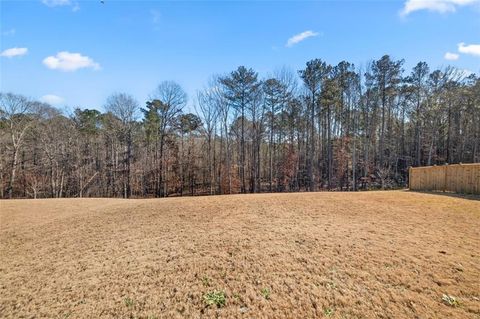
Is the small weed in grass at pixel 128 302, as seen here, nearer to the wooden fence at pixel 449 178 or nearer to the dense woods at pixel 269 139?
the wooden fence at pixel 449 178

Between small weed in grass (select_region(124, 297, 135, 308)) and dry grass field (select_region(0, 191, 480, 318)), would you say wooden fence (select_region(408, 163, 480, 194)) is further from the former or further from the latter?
small weed in grass (select_region(124, 297, 135, 308))

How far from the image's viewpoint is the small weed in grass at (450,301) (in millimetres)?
3829

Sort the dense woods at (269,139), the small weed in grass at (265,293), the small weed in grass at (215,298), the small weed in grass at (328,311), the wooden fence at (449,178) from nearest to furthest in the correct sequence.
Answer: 1. the small weed in grass at (328,311)
2. the small weed in grass at (215,298)
3. the small weed in grass at (265,293)
4. the wooden fence at (449,178)
5. the dense woods at (269,139)

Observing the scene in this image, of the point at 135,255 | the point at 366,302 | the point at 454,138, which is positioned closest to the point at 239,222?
the point at 135,255

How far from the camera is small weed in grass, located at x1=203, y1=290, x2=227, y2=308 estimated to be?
12.4 feet

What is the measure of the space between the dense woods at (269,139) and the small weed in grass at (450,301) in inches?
998

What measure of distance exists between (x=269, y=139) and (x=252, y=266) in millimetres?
28802

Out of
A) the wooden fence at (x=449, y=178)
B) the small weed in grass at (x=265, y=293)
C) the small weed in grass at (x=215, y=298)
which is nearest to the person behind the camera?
the small weed in grass at (x=215, y=298)

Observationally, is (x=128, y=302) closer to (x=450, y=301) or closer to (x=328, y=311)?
(x=328, y=311)

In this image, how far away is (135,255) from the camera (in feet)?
18.5

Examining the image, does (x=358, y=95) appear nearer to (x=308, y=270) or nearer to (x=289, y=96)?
(x=289, y=96)

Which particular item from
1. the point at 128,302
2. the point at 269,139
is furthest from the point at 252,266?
the point at 269,139

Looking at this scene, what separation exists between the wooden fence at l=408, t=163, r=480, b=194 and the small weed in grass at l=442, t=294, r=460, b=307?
1141 cm

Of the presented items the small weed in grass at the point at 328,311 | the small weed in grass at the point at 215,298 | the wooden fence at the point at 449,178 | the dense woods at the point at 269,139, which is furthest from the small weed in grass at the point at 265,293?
the dense woods at the point at 269,139
